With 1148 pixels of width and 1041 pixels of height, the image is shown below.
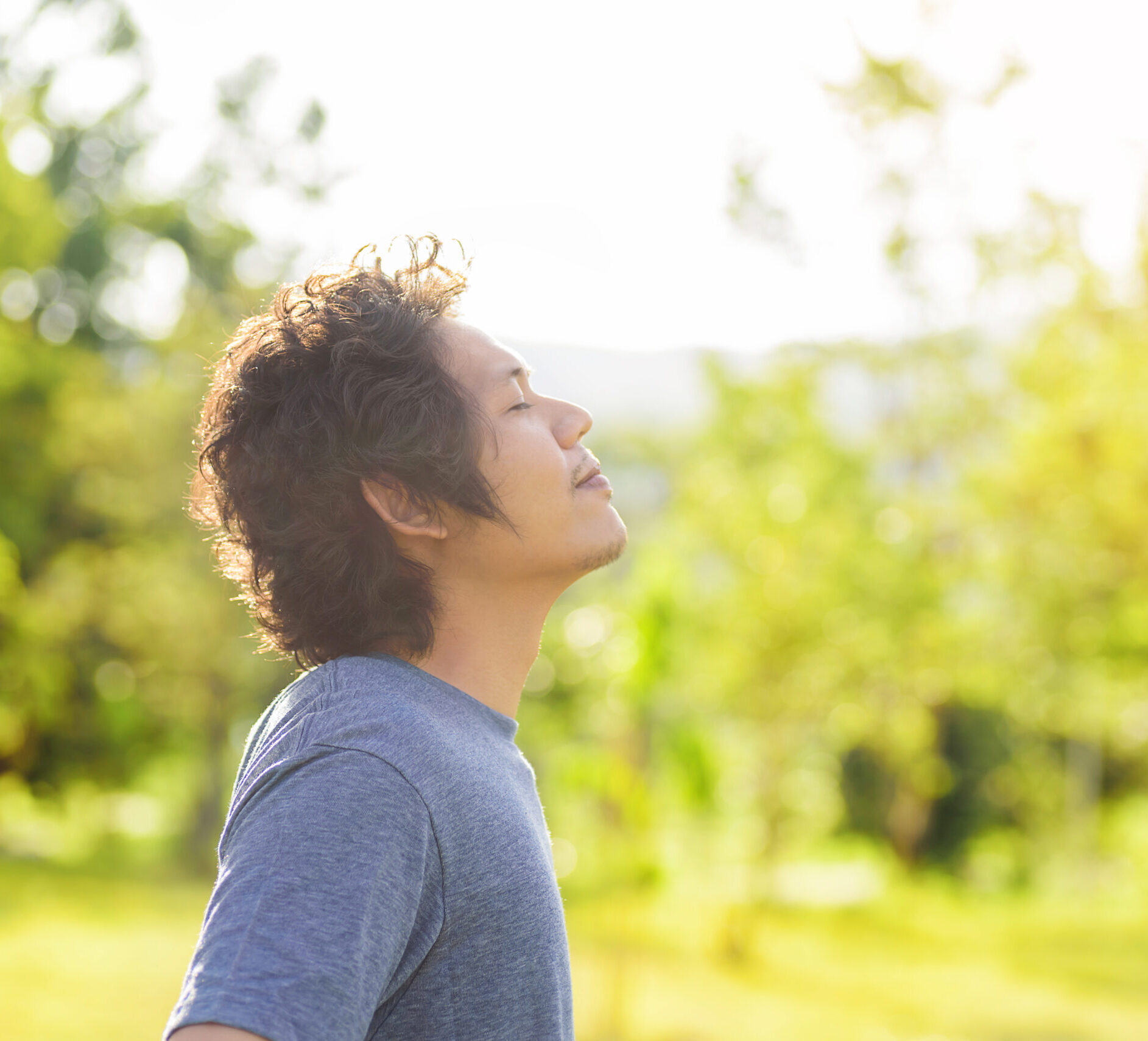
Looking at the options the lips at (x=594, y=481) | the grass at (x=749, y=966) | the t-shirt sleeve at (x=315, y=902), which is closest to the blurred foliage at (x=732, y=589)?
the grass at (x=749, y=966)

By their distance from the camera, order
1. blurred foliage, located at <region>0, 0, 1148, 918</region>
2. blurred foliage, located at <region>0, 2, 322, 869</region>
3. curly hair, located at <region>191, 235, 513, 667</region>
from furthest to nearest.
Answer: blurred foliage, located at <region>0, 2, 322, 869</region> → blurred foliage, located at <region>0, 0, 1148, 918</region> → curly hair, located at <region>191, 235, 513, 667</region>

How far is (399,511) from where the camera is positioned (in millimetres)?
1241

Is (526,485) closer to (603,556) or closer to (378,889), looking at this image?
(603,556)

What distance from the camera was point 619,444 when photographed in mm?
25688

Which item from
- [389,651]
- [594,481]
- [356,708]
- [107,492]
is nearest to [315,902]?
[356,708]


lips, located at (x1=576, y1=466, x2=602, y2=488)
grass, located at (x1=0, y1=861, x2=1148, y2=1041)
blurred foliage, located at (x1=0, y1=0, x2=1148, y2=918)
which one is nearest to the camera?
lips, located at (x1=576, y1=466, x2=602, y2=488)

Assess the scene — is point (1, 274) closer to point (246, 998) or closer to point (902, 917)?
point (902, 917)

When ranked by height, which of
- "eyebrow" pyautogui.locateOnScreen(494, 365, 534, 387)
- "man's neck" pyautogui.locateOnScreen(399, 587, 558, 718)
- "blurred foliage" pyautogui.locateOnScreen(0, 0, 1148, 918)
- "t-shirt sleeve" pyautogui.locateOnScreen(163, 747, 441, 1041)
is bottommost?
"t-shirt sleeve" pyautogui.locateOnScreen(163, 747, 441, 1041)

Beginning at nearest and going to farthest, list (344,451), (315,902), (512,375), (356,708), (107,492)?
(315,902) < (356,708) < (344,451) < (512,375) < (107,492)

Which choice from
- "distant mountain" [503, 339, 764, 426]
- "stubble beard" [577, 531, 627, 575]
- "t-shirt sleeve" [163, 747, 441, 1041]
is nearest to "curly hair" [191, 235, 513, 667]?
"stubble beard" [577, 531, 627, 575]

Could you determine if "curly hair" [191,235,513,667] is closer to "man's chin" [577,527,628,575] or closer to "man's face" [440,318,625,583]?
"man's face" [440,318,625,583]

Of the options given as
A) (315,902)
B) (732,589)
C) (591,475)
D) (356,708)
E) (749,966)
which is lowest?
(315,902)

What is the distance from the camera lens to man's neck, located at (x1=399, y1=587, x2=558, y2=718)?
4.04 ft

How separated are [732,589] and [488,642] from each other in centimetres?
912
